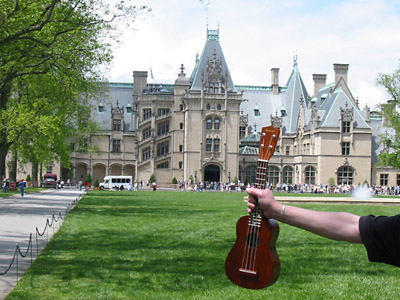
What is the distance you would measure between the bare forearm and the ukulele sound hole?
1.93 ft

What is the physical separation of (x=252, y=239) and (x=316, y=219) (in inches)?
34.6

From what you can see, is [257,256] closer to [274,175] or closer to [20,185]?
[20,185]

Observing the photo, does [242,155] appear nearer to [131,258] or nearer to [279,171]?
[279,171]

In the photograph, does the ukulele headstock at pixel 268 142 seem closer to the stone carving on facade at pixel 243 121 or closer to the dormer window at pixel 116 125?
the stone carving on facade at pixel 243 121

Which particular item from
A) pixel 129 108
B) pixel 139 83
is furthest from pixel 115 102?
pixel 139 83

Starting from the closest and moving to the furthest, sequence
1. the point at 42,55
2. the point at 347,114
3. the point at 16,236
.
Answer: the point at 16,236, the point at 42,55, the point at 347,114

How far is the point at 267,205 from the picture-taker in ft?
13.9

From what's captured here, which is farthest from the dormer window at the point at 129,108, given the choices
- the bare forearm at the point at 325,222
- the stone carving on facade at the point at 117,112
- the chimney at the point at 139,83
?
the bare forearm at the point at 325,222

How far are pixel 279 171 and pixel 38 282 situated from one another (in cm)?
7698

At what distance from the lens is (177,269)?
1173 centimetres

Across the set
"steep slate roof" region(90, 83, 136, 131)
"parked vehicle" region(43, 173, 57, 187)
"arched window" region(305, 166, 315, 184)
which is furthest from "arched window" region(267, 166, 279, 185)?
"parked vehicle" region(43, 173, 57, 187)

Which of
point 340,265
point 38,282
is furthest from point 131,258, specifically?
point 340,265

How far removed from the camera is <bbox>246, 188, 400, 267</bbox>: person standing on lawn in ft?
11.9

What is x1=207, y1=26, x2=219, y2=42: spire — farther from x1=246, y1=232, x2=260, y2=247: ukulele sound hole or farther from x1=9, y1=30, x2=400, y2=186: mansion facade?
x1=246, y1=232, x2=260, y2=247: ukulele sound hole
